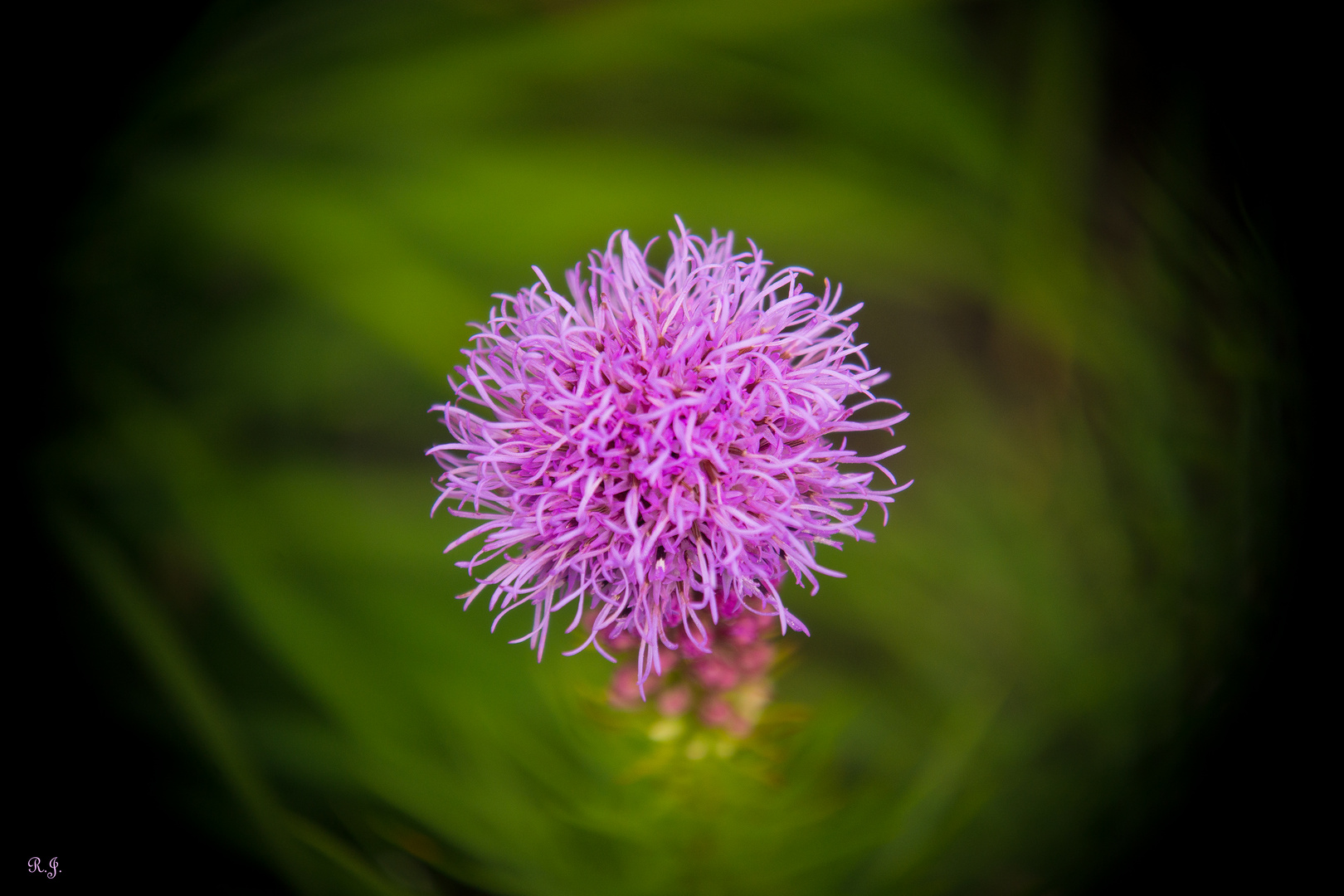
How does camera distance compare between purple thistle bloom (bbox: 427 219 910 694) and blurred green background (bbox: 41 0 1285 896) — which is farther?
blurred green background (bbox: 41 0 1285 896)

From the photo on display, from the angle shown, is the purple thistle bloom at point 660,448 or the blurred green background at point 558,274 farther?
the blurred green background at point 558,274

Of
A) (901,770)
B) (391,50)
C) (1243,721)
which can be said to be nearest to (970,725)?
(901,770)

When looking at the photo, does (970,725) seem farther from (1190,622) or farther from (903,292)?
(903,292)

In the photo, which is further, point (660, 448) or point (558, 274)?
point (558, 274)

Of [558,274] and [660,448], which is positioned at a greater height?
[558,274]
